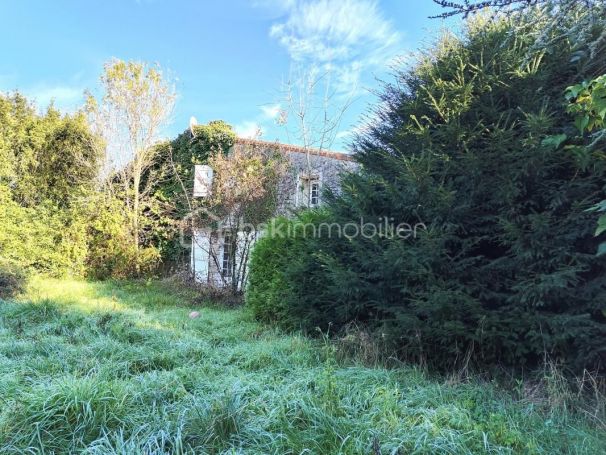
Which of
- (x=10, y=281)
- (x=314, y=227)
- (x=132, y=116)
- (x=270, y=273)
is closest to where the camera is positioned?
(x=314, y=227)

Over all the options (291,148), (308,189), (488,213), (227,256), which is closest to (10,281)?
(227,256)

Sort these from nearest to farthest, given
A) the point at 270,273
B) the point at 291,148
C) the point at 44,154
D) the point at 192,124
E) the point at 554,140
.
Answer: the point at 554,140 → the point at 270,273 → the point at 44,154 → the point at 291,148 → the point at 192,124

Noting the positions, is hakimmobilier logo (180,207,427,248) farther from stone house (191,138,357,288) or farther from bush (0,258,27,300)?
bush (0,258,27,300)

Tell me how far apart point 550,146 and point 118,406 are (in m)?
3.77

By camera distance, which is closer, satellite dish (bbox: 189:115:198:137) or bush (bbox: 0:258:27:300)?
bush (bbox: 0:258:27:300)

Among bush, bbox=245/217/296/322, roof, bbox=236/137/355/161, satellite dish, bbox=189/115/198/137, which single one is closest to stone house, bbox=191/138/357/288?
roof, bbox=236/137/355/161

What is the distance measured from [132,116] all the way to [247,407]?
11354 mm

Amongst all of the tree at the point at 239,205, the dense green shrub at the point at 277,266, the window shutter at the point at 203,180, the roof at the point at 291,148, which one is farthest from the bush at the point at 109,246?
the dense green shrub at the point at 277,266

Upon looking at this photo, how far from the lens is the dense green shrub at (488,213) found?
3104mm

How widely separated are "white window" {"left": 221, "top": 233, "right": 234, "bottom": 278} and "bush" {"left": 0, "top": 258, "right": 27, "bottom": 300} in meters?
4.15

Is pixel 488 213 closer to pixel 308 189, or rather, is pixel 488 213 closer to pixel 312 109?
pixel 308 189

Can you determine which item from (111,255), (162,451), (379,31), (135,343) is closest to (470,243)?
(162,451)

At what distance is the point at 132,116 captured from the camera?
11430mm

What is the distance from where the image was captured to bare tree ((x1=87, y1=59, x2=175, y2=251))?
37.0ft
